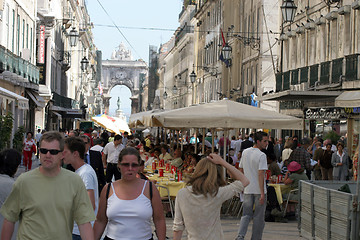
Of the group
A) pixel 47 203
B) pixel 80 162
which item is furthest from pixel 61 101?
pixel 47 203

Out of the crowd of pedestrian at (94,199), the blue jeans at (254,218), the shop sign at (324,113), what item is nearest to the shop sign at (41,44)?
the shop sign at (324,113)

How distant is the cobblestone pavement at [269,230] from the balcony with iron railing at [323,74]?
11.1 meters

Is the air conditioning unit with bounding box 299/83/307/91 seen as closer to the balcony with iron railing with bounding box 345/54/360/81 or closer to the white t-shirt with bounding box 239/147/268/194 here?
the balcony with iron railing with bounding box 345/54/360/81

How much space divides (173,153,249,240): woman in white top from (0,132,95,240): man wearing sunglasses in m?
1.14

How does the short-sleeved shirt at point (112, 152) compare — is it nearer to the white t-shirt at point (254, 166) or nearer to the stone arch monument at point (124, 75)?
the white t-shirt at point (254, 166)

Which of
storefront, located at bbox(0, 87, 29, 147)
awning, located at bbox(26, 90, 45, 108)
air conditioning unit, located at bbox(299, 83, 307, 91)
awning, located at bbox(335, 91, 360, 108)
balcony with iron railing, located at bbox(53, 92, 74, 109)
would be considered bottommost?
awning, located at bbox(335, 91, 360, 108)

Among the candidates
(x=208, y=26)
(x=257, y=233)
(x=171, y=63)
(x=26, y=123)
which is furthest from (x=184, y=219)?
(x=171, y=63)

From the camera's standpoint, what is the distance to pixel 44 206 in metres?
5.18

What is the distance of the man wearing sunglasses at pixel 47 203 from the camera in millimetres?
5172

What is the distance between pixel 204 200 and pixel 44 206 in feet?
5.02

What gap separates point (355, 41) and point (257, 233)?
1616 cm

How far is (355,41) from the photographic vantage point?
25281 millimetres

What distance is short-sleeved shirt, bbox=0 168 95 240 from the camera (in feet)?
16.9

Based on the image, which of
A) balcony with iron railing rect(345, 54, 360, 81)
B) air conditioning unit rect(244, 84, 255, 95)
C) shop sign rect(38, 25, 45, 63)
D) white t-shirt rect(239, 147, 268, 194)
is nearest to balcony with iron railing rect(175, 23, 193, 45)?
shop sign rect(38, 25, 45, 63)
